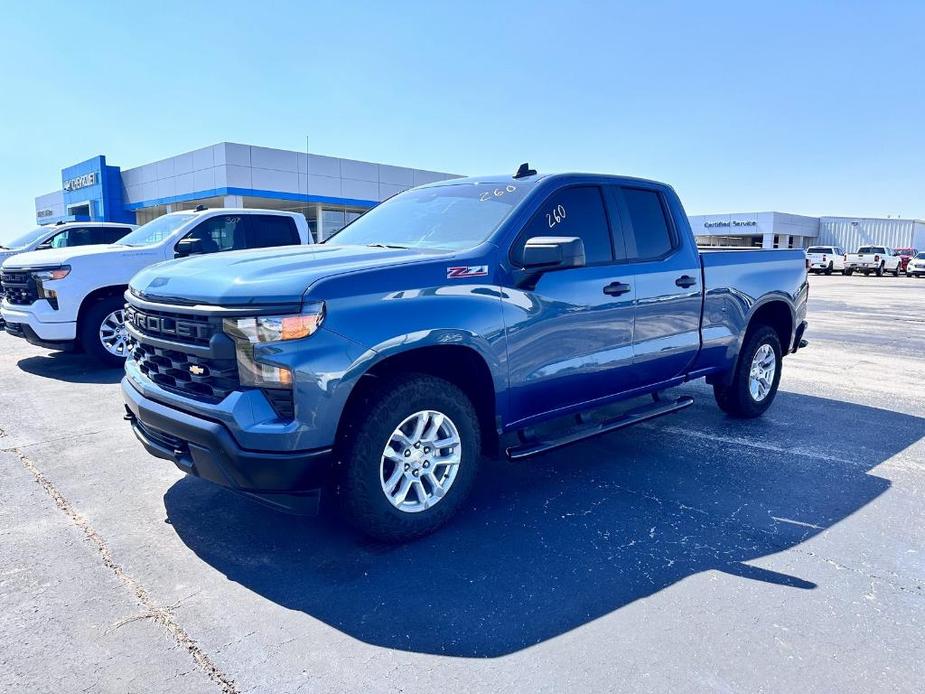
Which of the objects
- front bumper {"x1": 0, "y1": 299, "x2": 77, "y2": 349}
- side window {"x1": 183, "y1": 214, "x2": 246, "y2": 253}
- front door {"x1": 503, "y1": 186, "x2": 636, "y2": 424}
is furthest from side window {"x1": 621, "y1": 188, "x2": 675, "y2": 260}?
front bumper {"x1": 0, "y1": 299, "x2": 77, "y2": 349}

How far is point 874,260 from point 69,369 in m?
45.8

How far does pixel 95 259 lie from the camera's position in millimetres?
7699

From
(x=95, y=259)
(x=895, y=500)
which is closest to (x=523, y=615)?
(x=895, y=500)

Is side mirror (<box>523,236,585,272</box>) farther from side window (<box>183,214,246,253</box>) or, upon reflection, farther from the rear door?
side window (<box>183,214,246,253</box>)

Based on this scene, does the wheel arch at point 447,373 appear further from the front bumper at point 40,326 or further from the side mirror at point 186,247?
the front bumper at point 40,326

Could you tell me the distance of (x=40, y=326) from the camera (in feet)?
24.6

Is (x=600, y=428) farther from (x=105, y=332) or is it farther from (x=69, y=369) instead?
(x=69, y=369)

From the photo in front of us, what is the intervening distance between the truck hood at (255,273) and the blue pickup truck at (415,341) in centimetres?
1

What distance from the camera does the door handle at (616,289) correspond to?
4328mm

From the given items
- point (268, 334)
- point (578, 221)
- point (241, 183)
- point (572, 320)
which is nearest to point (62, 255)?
point (268, 334)

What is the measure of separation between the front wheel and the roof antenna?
270 centimetres

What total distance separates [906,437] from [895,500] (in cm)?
177

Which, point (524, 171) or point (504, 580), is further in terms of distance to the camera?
point (524, 171)

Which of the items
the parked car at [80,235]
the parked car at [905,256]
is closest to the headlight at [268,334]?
the parked car at [80,235]
